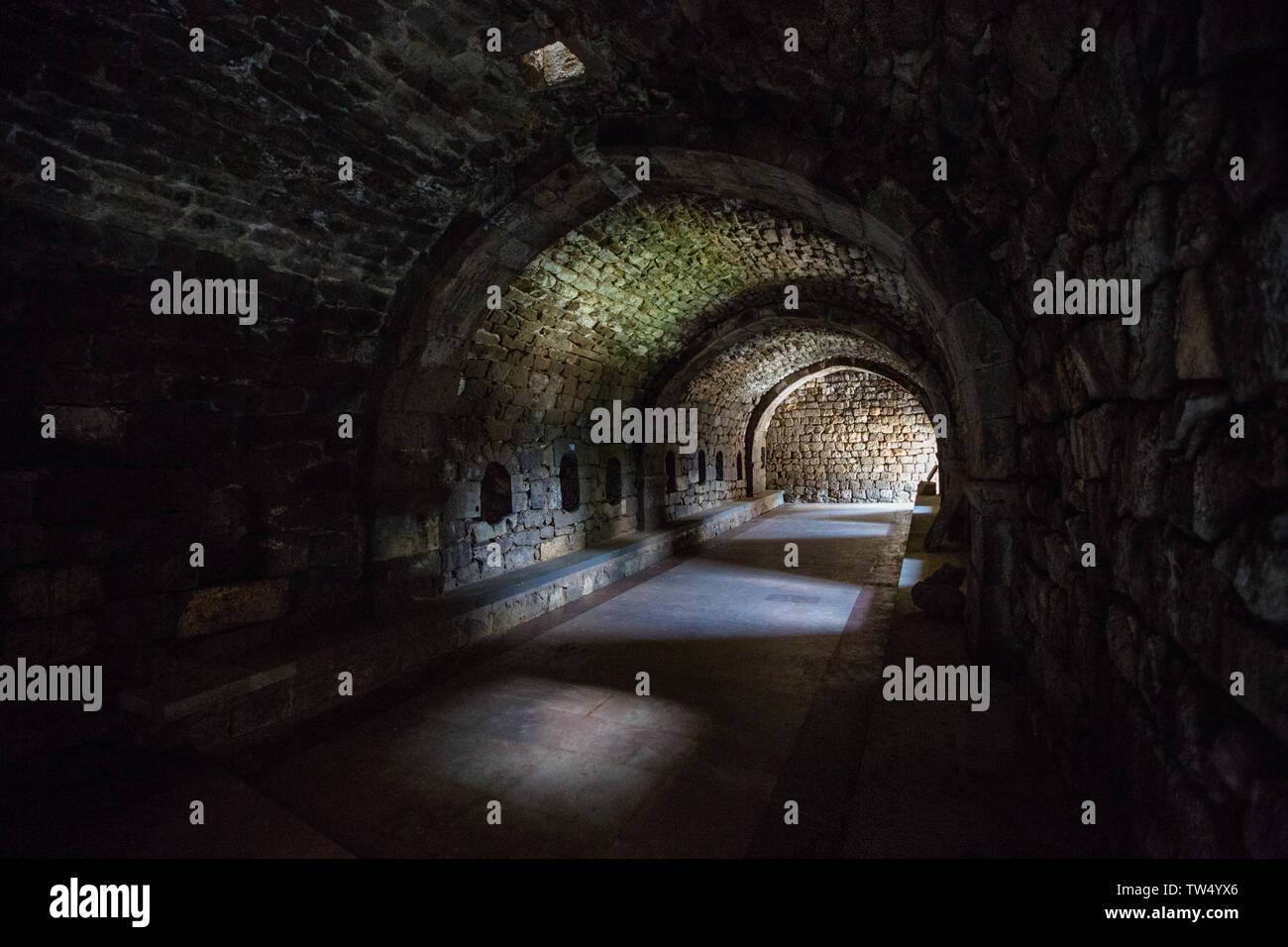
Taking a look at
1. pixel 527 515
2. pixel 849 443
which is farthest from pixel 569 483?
pixel 849 443

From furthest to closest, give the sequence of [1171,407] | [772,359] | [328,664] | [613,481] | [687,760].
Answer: [772,359] → [613,481] → [328,664] → [687,760] → [1171,407]

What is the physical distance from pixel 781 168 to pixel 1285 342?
2.72m

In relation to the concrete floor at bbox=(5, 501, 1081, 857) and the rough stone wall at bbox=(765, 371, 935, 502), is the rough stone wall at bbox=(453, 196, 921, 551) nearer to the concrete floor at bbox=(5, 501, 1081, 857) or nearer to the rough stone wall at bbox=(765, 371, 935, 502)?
the concrete floor at bbox=(5, 501, 1081, 857)

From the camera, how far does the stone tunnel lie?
1.48 m

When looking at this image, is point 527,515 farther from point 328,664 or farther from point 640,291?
point 328,664

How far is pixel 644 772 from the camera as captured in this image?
311 cm

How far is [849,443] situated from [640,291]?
1276 cm

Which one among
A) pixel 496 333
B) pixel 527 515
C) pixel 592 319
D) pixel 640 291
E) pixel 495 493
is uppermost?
pixel 640 291

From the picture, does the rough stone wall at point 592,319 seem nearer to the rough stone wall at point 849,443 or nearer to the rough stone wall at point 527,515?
the rough stone wall at point 527,515

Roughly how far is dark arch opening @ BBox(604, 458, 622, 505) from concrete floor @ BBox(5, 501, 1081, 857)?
161 inches

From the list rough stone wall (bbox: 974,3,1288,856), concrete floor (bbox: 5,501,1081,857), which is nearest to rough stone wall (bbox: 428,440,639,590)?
concrete floor (bbox: 5,501,1081,857)

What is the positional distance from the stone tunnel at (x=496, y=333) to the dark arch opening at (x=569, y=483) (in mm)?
2169
